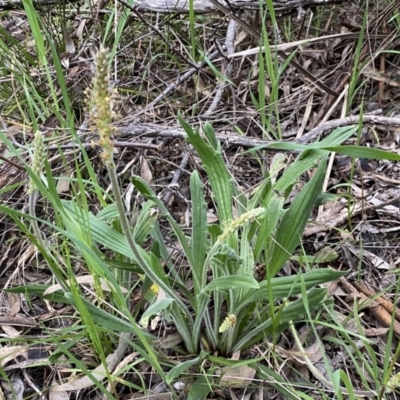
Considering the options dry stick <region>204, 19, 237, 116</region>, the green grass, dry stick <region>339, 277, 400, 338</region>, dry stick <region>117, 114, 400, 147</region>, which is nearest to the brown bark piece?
dry stick <region>204, 19, 237, 116</region>

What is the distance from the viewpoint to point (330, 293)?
4.75 feet

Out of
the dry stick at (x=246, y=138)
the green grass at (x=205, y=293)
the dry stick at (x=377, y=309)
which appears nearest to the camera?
the green grass at (x=205, y=293)

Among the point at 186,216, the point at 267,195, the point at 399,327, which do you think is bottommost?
the point at 399,327

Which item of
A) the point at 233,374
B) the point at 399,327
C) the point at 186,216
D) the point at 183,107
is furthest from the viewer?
the point at 183,107

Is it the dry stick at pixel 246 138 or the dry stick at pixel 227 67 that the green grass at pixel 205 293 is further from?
the dry stick at pixel 227 67

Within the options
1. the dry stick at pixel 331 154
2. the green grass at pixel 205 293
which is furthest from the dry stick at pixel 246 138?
the green grass at pixel 205 293

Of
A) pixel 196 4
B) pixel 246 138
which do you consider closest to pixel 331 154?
pixel 246 138

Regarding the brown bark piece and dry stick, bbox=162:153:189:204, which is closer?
dry stick, bbox=162:153:189:204

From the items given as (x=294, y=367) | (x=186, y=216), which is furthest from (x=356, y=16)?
(x=294, y=367)

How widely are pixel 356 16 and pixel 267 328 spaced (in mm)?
1544

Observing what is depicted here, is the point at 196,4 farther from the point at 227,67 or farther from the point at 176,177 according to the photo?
the point at 176,177

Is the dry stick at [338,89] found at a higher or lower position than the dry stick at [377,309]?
higher

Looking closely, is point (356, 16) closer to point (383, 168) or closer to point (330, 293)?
point (383, 168)

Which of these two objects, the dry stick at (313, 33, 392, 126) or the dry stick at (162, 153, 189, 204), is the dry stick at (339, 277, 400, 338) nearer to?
the dry stick at (162, 153, 189, 204)
